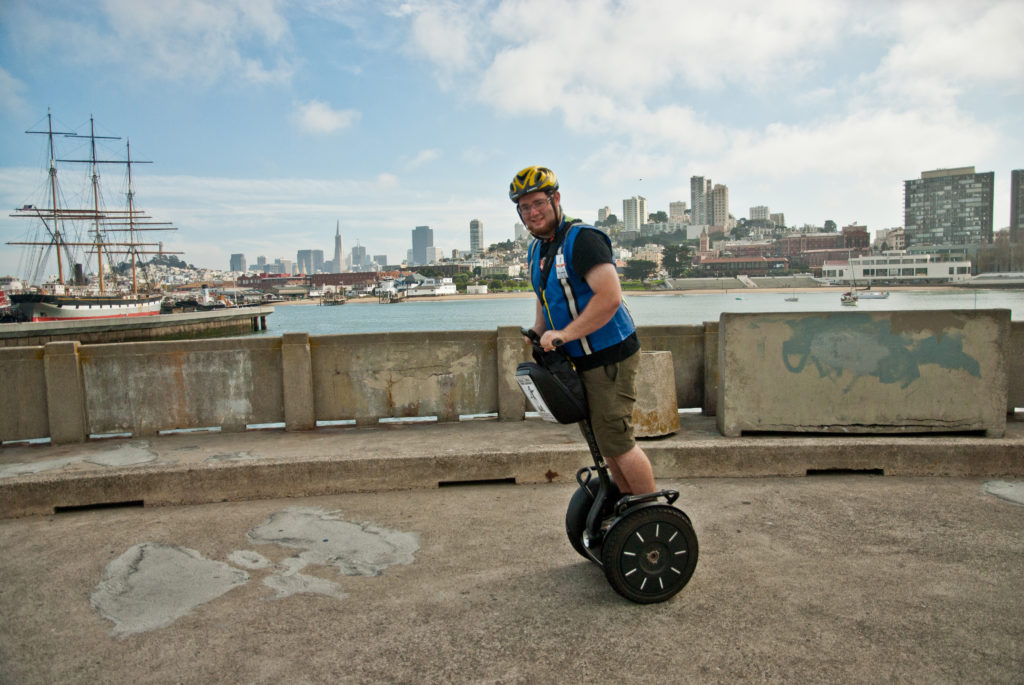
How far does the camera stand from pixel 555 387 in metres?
3.45

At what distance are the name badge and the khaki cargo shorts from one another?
0.49 m

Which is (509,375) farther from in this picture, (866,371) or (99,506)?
(99,506)

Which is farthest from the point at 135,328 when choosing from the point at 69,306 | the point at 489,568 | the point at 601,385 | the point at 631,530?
the point at 631,530

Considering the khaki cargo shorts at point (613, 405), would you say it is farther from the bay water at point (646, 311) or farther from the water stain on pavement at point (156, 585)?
the bay water at point (646, 311)

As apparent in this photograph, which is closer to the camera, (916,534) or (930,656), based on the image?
(930,656)

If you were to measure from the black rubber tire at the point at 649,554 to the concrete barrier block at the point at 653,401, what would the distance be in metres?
2.84

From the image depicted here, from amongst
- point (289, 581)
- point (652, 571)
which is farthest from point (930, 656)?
point (289, 581)

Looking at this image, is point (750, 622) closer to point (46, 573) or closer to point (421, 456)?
point (421, 456)

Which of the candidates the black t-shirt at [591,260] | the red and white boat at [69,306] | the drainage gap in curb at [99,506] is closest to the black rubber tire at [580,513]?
the black t-shirt at [591,260]

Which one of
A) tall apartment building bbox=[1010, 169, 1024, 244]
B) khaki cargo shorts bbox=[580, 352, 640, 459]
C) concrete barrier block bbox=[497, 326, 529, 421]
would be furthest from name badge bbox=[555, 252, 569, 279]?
tall apartment building bbox=[1010, 169, 1024, 244]

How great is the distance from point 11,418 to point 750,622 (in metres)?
7.04

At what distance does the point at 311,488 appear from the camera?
543 cm

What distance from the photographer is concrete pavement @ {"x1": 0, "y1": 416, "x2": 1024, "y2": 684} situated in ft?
9.66

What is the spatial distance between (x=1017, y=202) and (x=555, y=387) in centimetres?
19811
